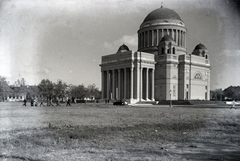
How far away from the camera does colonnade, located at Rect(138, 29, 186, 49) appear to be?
77.4m

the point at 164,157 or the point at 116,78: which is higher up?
the point at 116,78

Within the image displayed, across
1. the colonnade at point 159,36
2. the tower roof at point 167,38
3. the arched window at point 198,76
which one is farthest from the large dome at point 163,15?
the arched window at point 198,76

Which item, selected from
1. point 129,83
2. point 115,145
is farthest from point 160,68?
point 115,145

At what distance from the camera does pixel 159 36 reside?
77.6 metres

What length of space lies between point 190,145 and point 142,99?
5951 cm

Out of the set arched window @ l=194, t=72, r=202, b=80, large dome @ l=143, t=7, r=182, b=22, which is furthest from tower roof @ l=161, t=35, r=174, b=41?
arched window @ l=194, t=72, r=202, b=80

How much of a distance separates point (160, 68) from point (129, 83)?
34.8ft

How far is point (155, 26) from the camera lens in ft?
256

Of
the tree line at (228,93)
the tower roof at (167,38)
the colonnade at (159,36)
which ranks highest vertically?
the colonnade at (159,36)

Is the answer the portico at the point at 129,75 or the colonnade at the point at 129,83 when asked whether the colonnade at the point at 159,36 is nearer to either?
the portico at the point at 129,75

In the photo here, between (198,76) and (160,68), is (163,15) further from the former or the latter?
(198,76)

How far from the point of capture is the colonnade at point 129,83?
6688 centimetres

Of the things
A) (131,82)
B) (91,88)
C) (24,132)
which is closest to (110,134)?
(24,132)

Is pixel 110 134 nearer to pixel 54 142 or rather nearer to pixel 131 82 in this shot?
pixel 54 142
